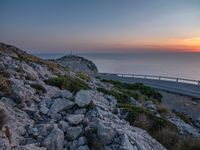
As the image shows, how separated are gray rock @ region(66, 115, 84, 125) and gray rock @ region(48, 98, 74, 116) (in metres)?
0.81

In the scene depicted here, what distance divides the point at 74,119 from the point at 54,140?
4.33 feet

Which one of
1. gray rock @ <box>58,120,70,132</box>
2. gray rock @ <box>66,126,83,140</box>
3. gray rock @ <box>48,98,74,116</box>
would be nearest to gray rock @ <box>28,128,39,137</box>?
gray rock @ <box>58,120,70,132</box>

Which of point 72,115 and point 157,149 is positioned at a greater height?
point 72,115

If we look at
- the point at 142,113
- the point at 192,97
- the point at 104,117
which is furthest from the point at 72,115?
the point at 192,97

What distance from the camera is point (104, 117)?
951 centimetres

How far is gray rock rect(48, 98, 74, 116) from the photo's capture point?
30.7 ft

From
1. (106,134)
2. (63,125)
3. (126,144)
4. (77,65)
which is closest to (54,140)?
(63,125)

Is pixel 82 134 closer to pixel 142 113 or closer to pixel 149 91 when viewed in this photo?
pixel 142 113

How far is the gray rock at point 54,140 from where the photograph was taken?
7195 mm

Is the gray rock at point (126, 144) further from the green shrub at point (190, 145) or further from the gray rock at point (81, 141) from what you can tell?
the green shrub at point (190, 145)

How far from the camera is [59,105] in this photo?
9648 mm

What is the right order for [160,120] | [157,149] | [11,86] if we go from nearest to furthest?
[157,149]
[11,86]
[160,120]

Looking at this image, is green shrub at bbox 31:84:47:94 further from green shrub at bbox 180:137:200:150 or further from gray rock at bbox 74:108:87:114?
green shrub at bbox 180:137:200:150

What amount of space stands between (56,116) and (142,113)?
3950 mm
